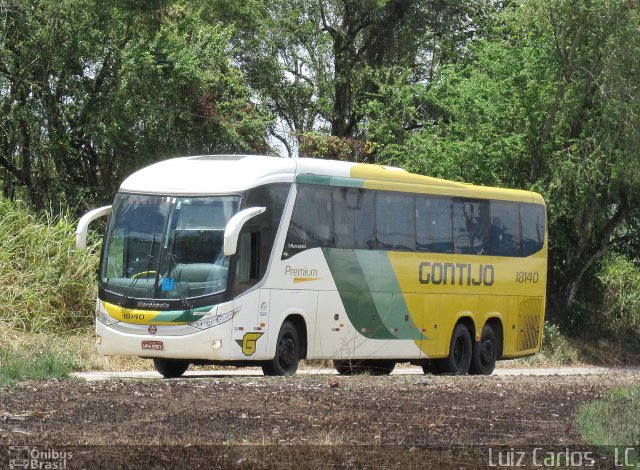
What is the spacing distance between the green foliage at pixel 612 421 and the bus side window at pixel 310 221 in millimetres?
6743

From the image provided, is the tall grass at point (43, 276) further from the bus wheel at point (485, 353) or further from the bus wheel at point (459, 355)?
the bus wheel at point (485, 353)

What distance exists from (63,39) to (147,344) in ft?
47.9

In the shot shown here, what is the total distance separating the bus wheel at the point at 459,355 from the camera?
910 inches

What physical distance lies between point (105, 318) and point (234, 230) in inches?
104

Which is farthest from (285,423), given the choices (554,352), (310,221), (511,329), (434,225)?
(554,352)

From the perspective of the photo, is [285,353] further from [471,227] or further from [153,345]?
[471,227]

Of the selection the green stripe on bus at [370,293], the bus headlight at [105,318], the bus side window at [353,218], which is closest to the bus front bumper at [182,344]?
the bus headlight at [105,318]

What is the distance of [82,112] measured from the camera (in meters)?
31.0

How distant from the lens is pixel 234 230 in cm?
1767

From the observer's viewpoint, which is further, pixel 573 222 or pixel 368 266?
pixel 573 222

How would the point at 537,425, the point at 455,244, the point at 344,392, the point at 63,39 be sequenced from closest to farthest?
the point at 537,425
the point at 344,392
the point at 455,244
the point at 63,39

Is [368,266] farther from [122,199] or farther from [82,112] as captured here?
[82,112]

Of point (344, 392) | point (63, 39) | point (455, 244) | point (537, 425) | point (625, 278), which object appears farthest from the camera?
point (625, 278)

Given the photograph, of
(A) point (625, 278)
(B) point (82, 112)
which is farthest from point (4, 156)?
(A) point (625, 278)
